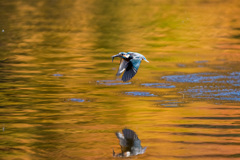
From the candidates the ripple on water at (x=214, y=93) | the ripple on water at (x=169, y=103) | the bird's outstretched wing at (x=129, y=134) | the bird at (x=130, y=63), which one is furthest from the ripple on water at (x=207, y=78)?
the bird's outstretched wing at (x=129, y=134)

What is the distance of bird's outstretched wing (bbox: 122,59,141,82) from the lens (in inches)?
338

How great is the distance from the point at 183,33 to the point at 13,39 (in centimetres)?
600

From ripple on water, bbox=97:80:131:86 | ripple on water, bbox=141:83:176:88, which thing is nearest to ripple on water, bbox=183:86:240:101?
ripple on water, bbox=141:83:176:88

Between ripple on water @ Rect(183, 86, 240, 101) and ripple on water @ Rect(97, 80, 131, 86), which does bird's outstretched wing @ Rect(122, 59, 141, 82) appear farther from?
ripple on water @ Rect(97, 80, 131, 86)

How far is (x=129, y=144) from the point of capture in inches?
289

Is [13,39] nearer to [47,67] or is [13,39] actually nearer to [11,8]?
[47,67]

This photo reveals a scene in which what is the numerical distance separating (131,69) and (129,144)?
1.76 m

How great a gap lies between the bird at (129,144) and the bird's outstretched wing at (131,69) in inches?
38.5

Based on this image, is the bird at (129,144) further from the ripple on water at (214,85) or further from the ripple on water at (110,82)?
the ripple on water at (110,82)

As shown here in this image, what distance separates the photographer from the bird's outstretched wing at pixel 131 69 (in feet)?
28.2

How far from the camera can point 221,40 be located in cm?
1758

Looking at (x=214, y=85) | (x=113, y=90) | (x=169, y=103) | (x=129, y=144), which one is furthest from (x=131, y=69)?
(x=214, y=85)

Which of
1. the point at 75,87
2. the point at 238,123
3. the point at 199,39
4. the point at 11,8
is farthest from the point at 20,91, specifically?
the point at 11,8

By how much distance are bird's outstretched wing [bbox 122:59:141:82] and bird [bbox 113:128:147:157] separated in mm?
977
